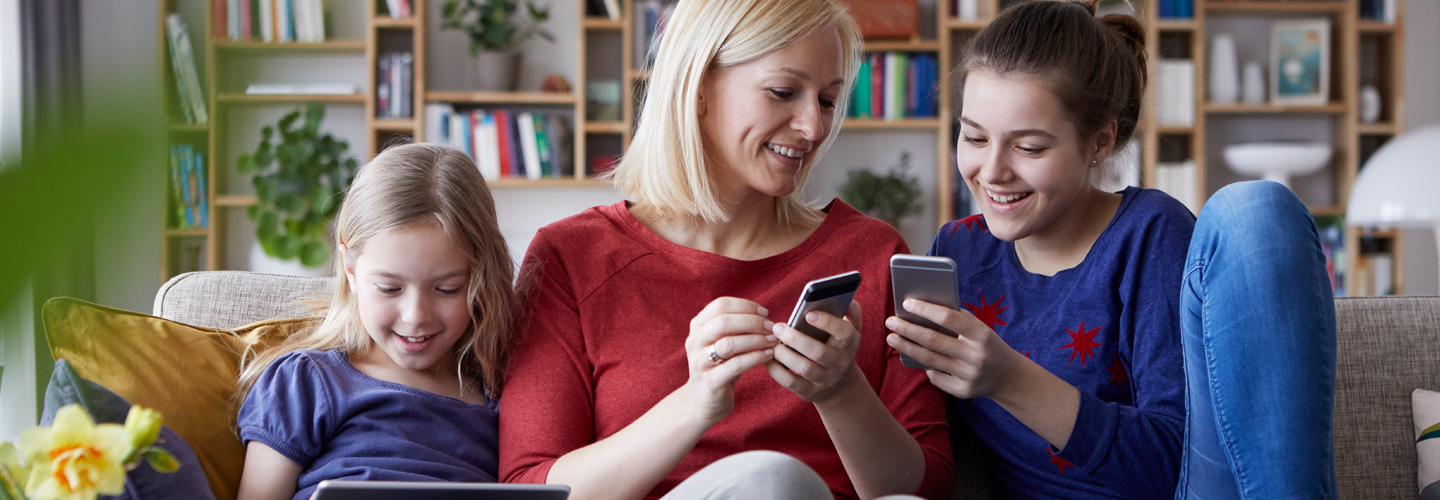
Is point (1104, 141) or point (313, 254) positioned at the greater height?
point (1104, 141)

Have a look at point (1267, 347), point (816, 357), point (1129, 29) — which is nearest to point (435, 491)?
point (816, 357)

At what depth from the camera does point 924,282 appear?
1.06m

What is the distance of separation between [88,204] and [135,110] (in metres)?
0.02

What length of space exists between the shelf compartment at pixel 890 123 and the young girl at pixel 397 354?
2767 millimetres

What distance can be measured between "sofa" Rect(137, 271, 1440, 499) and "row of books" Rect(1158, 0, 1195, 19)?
2810mm

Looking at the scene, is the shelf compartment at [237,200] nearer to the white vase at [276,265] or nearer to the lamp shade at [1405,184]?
the white vase at [276,265]

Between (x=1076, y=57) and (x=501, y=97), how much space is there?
2.92 m

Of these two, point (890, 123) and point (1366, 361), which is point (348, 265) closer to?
point (1366, 361)

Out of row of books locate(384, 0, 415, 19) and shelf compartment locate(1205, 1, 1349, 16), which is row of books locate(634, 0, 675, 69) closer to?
row of books locate(384, 0, 415, 19)

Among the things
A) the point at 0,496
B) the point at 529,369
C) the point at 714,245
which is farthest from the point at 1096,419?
the point at 0,496

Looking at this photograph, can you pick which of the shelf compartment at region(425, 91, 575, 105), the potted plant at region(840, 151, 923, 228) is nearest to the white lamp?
the potted plant at region(840, 151, 923, 228)

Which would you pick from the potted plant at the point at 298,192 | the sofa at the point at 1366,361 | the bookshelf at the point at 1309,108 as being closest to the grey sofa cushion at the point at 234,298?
the sofa at the point at 1366,361

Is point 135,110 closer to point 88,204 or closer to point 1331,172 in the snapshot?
point 88,204

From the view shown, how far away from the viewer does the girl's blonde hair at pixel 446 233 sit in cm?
129
